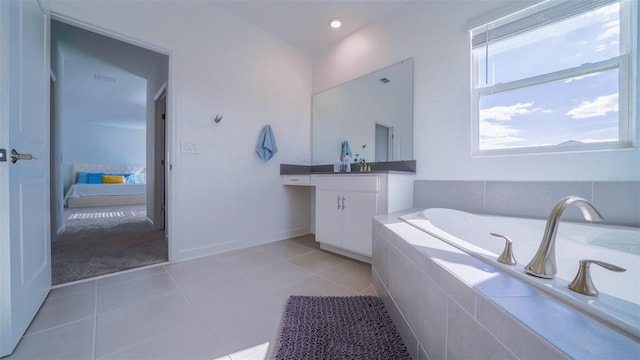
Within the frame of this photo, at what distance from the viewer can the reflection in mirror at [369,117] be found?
89.4 inches

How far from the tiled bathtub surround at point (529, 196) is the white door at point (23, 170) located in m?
2.53

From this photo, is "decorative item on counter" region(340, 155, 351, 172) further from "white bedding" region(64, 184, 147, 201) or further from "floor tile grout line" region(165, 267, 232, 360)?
"white bedding" region(64, 184, 147, 201)

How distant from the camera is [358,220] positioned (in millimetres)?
2059

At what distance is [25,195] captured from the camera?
47.2 inches

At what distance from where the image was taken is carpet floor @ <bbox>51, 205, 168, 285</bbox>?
6.19 feet

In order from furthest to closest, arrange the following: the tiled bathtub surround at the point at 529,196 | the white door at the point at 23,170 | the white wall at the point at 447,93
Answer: the white wall at the point at 447,93 → the tiled bathtub surround at the point at 529,196 → the white door at the point at 23,170

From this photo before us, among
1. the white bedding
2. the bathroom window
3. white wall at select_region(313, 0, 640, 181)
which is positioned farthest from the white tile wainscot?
the white bedding

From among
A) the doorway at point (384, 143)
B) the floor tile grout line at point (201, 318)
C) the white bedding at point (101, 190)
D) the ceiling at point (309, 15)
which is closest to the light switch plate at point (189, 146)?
the floor tile grout line at point (201, 318)

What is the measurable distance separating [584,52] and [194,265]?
3.23 m

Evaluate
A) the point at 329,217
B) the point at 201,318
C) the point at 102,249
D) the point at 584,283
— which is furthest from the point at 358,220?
the point at 102,249

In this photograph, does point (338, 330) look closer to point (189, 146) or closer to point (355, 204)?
point (355, 204)

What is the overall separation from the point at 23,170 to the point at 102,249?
1.63m

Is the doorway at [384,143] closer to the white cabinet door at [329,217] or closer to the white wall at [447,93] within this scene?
the white wall at [447,93]

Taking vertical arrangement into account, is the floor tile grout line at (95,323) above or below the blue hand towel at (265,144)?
below
